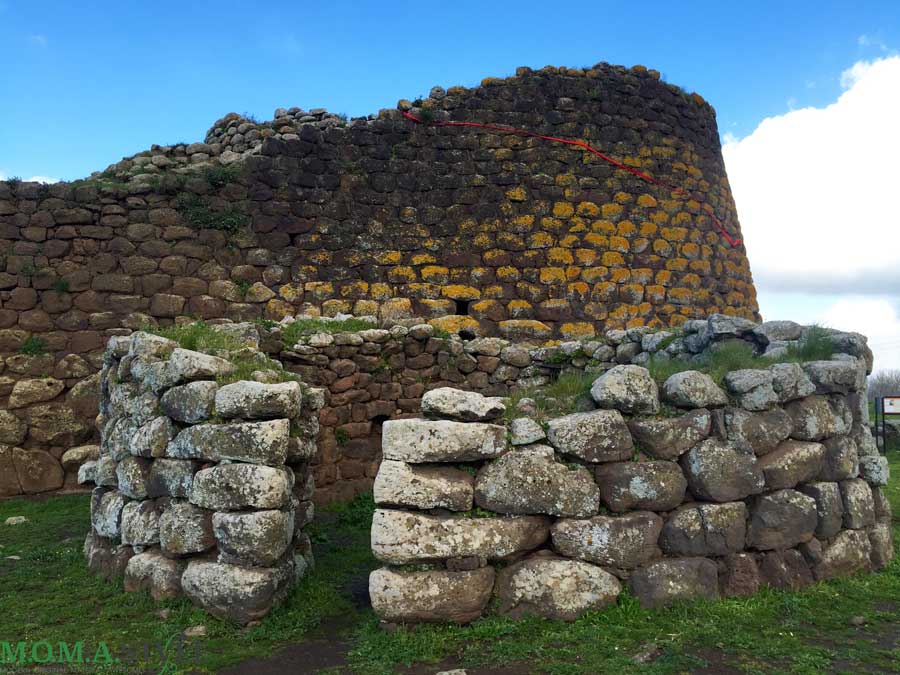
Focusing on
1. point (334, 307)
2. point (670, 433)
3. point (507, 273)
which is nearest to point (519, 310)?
point (507, 273)

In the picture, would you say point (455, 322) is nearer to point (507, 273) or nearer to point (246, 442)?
point (507, 273)

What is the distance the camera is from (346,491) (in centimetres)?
845

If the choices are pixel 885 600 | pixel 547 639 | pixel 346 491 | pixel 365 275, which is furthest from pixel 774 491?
pixel 365 275

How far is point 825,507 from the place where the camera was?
16.6 feet

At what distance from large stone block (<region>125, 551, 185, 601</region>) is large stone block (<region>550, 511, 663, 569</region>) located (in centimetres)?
262

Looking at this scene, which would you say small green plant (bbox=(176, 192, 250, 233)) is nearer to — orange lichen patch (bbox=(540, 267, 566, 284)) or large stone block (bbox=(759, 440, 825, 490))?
orange lichen patch (bbox=(540, 267, 566, 284))

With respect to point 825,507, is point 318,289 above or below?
above

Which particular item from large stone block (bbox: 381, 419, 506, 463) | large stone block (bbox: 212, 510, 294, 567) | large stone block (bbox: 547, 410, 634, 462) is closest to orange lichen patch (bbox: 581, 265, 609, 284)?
large stone block (bbox: 547, 410, 634, 462)

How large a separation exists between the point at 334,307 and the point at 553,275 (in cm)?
323

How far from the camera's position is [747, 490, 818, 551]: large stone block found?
4801mm

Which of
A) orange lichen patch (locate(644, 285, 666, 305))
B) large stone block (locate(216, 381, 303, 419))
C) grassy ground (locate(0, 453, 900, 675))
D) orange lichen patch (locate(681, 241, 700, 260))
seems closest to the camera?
grassy ground (locate(0, 453, 900, 675))

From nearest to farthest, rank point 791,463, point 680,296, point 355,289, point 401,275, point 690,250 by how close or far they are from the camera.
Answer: point 791,463 < point 355,289 < point 401,275 < point 680,296 < point 690,250

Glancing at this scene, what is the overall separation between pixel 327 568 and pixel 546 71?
8427 mm

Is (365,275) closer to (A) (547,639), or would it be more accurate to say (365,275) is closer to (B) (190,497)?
(B) (190,497)
